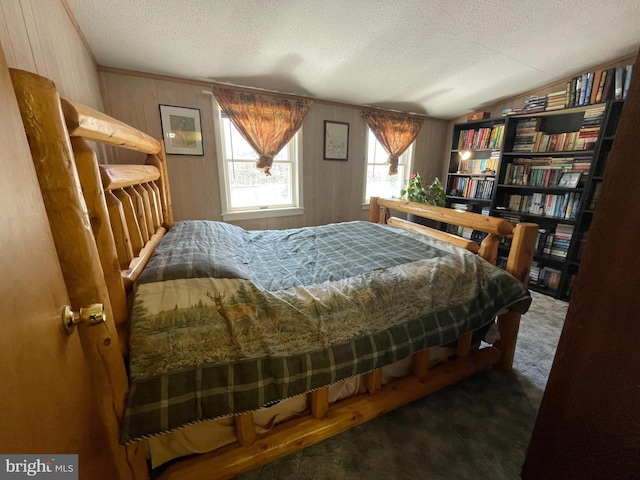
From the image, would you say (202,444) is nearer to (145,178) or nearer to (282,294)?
(282,294)

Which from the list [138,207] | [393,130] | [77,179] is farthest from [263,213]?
[77,179]

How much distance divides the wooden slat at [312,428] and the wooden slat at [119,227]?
85 cm

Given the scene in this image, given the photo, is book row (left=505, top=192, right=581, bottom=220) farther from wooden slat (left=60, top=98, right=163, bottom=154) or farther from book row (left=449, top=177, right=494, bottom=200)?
wooden slat (left=60, top=98, right=163, bottom=154)

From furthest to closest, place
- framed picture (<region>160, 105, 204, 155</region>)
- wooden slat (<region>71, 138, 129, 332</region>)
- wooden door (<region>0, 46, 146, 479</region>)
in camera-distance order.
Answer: framed picture (<region>160, 105, 204, 155</region>)
wooden slat (<region>71, 138, 129, 332</region>)
wooden door (<region>0, 46, 146, 479</region>)

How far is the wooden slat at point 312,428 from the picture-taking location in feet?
3.31

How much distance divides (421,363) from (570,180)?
8.96 ft

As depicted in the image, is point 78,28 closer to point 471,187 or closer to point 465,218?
point 465,218

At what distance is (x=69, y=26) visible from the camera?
1.48m

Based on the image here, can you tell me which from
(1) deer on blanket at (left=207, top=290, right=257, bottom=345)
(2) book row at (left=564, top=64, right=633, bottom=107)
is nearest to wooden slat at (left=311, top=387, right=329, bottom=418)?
(1) deer on blanket at (left=207, top=290, right=257, bottom=345)

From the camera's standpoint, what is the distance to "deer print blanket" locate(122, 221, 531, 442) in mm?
840

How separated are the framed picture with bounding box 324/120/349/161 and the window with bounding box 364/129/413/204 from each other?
40 centimetres

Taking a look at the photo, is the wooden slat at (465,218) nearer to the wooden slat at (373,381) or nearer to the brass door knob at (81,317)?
the wooden slat at (373,381)

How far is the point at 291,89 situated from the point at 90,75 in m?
1.69

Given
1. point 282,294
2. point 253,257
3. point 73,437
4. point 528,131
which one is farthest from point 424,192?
point 73,437
